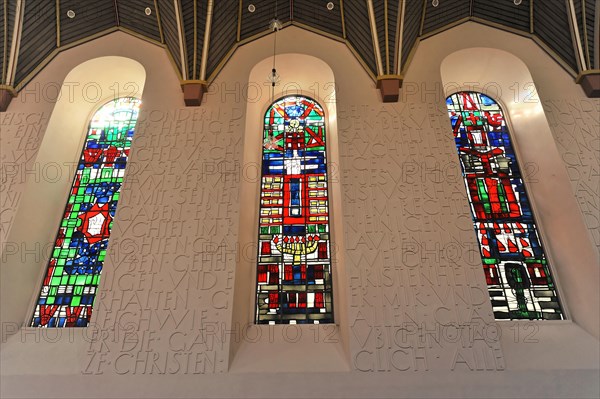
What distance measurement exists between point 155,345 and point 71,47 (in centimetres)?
609

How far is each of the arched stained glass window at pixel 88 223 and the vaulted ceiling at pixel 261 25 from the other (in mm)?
1486

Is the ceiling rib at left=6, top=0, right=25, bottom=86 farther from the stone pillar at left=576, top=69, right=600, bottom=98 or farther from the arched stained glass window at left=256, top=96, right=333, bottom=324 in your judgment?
the stone pillar at left=576, top=69, right=600, bottom=98

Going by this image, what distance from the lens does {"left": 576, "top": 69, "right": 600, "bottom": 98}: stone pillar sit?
296 inches

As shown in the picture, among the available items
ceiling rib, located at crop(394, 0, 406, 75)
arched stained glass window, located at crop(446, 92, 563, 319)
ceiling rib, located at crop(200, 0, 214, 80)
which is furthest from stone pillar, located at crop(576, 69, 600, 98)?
ceiling rib, located at crop(200, 0, 214, 80)

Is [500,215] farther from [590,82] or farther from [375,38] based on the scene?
[375,38]

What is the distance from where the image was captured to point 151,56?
8.39 m

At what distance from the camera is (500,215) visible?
23.6 ft

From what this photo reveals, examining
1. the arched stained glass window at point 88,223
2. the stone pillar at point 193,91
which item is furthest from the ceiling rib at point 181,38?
the arched stained glass window at point 88,223

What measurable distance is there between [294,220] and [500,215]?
329 centimetres

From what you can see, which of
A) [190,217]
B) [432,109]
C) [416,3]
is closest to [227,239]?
[190,217]

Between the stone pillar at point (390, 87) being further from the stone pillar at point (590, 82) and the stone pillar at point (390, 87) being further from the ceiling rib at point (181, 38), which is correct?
the ceiling rib at point (181, 38)

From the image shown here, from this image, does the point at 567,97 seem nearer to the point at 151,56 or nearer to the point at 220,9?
the point at 220,9

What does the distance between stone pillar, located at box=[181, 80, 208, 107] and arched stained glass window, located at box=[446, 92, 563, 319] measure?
4544 mm

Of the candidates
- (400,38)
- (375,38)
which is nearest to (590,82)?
(400,38)
